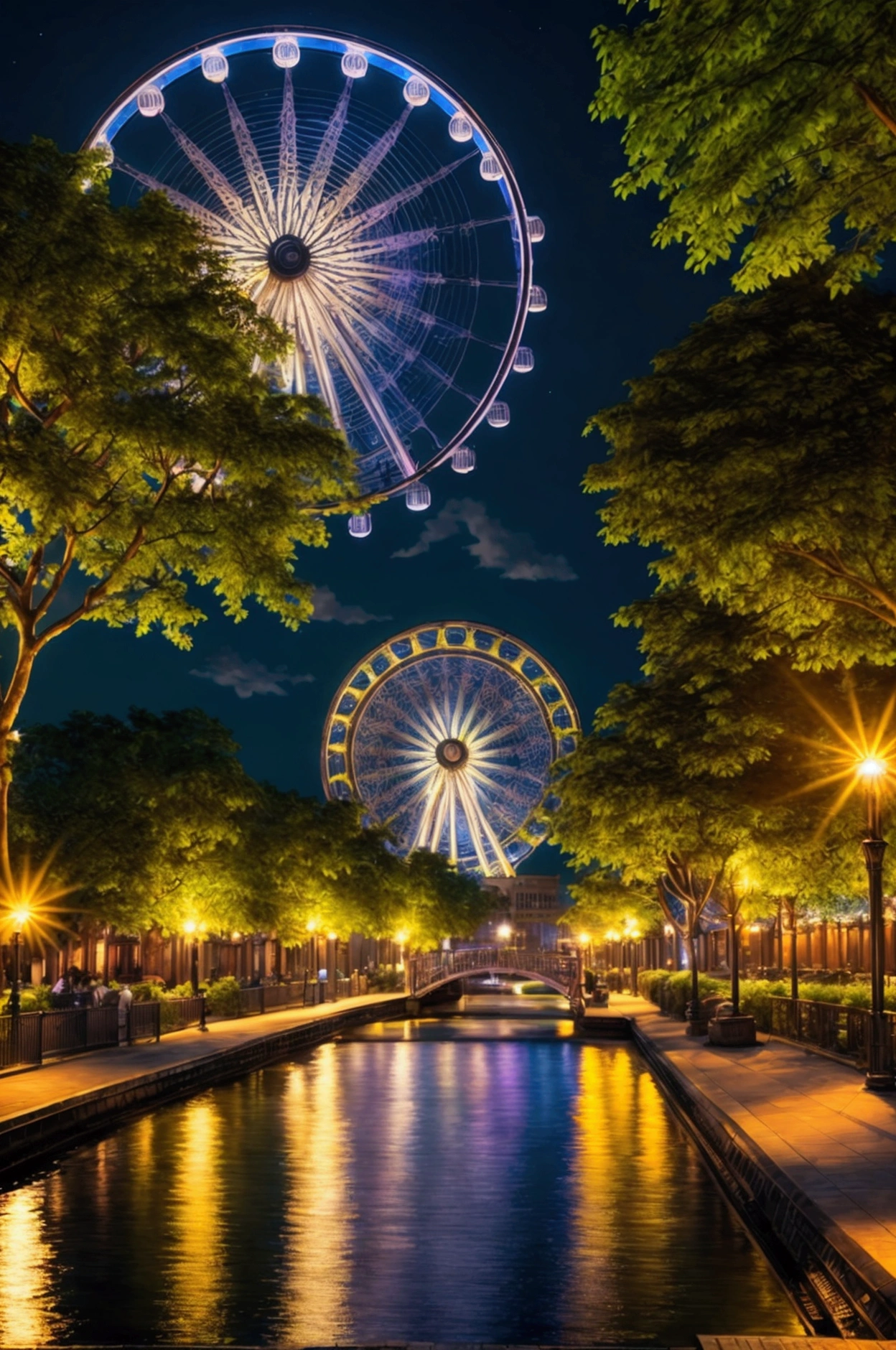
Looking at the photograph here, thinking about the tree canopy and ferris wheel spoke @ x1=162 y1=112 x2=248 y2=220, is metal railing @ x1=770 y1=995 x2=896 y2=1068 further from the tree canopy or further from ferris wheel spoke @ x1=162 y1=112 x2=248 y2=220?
ferris wheel spoke @ x1=162 y1=112 x2=248 y2=220

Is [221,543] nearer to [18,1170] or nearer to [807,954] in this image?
[18,1170]

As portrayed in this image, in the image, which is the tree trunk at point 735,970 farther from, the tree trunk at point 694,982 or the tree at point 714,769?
the tree trunk at point 694,982

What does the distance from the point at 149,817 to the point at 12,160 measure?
761 inches

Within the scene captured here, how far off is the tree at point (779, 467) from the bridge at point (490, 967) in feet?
166

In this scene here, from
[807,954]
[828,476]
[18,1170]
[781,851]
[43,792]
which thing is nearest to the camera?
[828,476]

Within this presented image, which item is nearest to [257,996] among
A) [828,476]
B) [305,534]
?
[305,534]

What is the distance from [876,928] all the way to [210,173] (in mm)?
31540

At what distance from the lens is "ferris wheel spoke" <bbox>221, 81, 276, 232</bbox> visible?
4662cm

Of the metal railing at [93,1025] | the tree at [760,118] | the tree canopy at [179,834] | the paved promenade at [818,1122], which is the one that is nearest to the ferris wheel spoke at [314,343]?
the tree canopy at [179,834]

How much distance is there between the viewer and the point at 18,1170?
20.6 m

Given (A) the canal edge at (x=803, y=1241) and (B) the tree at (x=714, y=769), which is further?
(B) the tree at (x=714, y=769)

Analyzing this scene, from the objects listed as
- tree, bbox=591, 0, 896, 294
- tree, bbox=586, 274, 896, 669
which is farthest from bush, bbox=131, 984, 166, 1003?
tree, bbox=591, 0, 896, 294

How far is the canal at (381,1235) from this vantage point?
1205cm

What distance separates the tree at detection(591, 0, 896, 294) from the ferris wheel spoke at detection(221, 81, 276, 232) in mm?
33550
